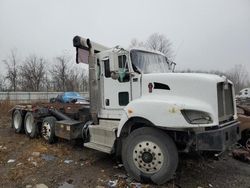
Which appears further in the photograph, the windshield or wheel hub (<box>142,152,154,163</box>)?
the windshield

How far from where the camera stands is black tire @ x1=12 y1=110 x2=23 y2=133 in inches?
405

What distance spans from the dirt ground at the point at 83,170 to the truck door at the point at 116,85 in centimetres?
149

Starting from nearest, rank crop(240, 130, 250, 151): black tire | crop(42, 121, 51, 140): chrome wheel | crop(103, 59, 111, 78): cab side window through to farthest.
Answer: crop(103, 59, 111, 78): cab side window
crop(240, 130, 250, 151): black tire
crop(42, 121, 51, 140): chrome wheel

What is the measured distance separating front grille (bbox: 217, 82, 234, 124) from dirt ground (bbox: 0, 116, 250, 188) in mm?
780

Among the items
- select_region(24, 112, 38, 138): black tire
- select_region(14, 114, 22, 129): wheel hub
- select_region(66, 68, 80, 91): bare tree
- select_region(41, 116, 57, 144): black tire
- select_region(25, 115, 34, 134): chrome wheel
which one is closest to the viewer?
select_region(41, 116, 57, 144): black tire

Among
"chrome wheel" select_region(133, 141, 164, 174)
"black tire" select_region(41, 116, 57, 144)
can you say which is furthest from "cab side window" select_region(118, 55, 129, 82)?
"black tire" select_region(41, 116, 57, 144)

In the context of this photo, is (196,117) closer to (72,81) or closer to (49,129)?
(49,129)

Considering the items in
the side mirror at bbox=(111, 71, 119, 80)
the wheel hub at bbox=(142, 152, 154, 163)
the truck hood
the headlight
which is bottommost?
the wheel hub at bbox=(142, 152, 154, 163)

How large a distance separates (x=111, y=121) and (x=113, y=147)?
81 centimetres

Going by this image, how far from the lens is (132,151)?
5137 millimetres

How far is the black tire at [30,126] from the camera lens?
361 inches

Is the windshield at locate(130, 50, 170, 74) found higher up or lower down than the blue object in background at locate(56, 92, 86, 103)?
higher up

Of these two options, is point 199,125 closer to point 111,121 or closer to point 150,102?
point 150,102

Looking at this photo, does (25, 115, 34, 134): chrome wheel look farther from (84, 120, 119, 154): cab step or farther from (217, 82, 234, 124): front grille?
(217, 82, 234, 124): front grille
